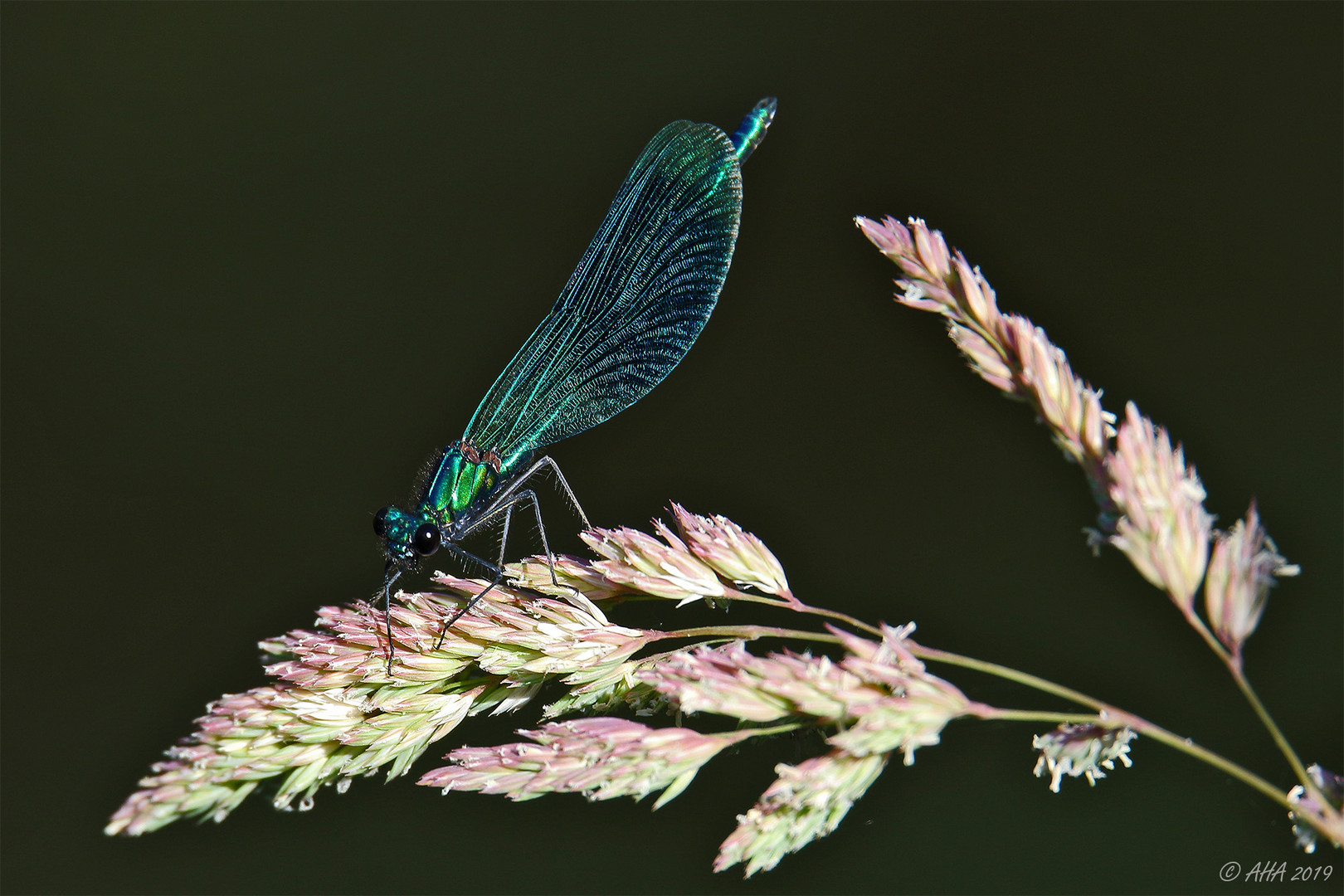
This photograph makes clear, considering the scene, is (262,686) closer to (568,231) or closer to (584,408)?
(584,408)

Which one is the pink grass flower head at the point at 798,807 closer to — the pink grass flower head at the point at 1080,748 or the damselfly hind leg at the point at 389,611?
the pink grass flower head at the point at 1080,748

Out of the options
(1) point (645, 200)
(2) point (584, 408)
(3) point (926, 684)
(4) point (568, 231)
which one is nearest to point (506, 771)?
(3) point (926, 684)

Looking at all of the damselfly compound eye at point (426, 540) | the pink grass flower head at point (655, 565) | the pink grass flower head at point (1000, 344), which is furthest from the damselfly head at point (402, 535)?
the pink grass flower head at point (1000, 344)

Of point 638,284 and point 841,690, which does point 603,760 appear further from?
point 638,284

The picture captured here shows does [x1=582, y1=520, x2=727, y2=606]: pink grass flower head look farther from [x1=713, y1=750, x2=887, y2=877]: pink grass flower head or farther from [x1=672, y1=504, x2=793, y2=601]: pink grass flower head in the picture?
[x1=713, y1=750, x2=887, y2=877]: pink grass flower head

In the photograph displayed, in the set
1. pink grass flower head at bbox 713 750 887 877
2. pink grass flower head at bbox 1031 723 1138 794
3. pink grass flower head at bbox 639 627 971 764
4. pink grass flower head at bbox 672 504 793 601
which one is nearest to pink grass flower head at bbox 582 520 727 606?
pink grass flower head at bbox 672 504 793 601

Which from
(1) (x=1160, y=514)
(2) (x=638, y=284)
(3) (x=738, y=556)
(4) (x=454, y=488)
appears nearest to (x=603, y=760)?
(3) (x=738, y=556)
